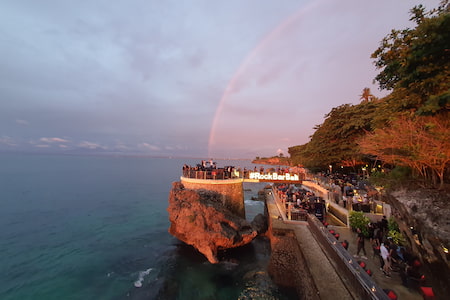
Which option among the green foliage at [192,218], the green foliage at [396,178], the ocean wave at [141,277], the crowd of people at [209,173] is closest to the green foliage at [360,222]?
the green foliage at [396,178]

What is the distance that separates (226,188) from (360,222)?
11646 millimetres

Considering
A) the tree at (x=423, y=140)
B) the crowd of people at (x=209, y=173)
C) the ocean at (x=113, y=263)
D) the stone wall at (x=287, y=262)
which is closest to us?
the tree at (x=423, y=140)

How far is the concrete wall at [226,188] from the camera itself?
63.0 ft

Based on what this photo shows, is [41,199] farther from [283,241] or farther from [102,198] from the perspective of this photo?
[283,241]

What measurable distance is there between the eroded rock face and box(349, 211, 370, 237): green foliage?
875 centimetres

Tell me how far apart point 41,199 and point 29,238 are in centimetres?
2309

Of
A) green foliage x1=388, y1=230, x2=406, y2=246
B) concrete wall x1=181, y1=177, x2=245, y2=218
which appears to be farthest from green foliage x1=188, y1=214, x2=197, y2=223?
green foliage x1=388, y1=230, x2=406, y2=246

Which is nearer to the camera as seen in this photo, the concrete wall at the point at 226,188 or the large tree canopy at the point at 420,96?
the large tree canopy at the point at 420,96

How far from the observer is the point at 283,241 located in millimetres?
13383

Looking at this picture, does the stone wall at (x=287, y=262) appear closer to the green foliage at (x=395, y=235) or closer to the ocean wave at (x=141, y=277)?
the green foliage at (x=395, y=235)

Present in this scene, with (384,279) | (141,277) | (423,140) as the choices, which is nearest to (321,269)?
(384,279)

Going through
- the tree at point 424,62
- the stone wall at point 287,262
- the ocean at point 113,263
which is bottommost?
the ocean at point 113,263

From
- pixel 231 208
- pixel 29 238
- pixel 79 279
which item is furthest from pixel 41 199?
pixel 231 208

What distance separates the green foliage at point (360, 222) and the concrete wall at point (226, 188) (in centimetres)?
1093
